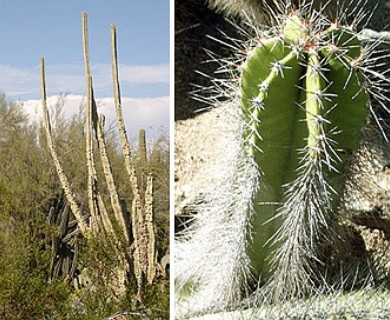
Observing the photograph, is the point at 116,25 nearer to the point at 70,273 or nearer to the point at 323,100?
the point at 70,273

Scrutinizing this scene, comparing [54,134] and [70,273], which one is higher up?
[54,134]

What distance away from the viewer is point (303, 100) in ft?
3.35

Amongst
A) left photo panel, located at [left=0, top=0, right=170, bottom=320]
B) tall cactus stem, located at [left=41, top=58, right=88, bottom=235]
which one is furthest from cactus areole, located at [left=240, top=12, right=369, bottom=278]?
tall cactus stem, located at [left=41, top=58, right=88, bottom=235]

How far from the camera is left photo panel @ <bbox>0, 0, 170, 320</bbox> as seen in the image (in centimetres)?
182

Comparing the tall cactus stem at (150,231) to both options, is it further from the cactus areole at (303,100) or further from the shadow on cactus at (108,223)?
the cactus areole at (303,100)

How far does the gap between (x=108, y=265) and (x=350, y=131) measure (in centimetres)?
110

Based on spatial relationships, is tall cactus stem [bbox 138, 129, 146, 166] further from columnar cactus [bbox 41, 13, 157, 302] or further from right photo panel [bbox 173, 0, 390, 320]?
right photo panel [bbox 173, 0, 390, 320]

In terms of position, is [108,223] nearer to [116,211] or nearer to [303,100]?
[116,211]

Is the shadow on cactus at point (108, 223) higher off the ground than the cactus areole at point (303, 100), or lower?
lower

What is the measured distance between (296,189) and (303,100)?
170 mm

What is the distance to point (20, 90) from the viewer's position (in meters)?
1.89

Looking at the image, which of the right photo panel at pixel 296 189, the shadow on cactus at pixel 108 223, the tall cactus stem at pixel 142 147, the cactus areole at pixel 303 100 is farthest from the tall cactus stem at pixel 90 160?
the cactus areole at pixel 303 100

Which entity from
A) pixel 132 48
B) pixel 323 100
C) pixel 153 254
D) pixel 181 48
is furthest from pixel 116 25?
pixel 323 100

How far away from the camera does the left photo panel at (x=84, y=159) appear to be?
5.97ft
